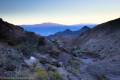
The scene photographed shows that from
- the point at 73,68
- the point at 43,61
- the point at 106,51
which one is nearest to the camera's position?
the point at 43,61

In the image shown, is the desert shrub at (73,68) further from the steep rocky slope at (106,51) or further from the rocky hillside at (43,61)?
the steep rocky slope at (106,51)

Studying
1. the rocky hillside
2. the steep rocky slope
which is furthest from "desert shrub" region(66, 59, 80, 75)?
the steep rocky slope

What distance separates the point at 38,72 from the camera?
19531 mm

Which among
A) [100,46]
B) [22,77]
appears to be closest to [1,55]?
[22,77]

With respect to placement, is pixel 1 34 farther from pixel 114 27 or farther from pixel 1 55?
pixel 114 27

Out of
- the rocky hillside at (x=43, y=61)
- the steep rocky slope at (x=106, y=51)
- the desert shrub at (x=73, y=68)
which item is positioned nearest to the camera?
the rocky hillside at (x=43, y=61)

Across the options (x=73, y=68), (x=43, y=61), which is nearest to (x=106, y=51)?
(x=73, y=68)

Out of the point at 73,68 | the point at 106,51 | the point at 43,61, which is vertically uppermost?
the point at 43,61

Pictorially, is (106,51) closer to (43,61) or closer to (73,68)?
(73,68)

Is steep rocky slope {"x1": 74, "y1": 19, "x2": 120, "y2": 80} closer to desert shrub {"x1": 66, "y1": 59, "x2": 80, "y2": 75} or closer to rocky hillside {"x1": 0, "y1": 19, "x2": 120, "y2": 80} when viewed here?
rocky hillside {"x1": 0, "y1": 19, "x2": 120, "y2": 80}

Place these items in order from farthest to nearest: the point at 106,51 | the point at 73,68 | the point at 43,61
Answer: the point at 106,51 → the point at 73,68 → the point at 43,61

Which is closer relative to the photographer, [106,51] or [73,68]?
[73,68]

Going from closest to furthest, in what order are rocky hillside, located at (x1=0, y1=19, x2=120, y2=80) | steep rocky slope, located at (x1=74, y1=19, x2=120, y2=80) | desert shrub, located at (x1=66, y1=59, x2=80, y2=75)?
rocky hillside, located at (x1=0, y1=19, x2=120, y2=80), desert shrub, located at (x1=66, y1=59, x2=80, y2=75), steep rocky slope, located at (x1=74, y1=19, x2=120, y2=80)

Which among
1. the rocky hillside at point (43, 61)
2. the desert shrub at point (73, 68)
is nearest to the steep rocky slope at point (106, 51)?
the rocky hillside at point (43, 61)
